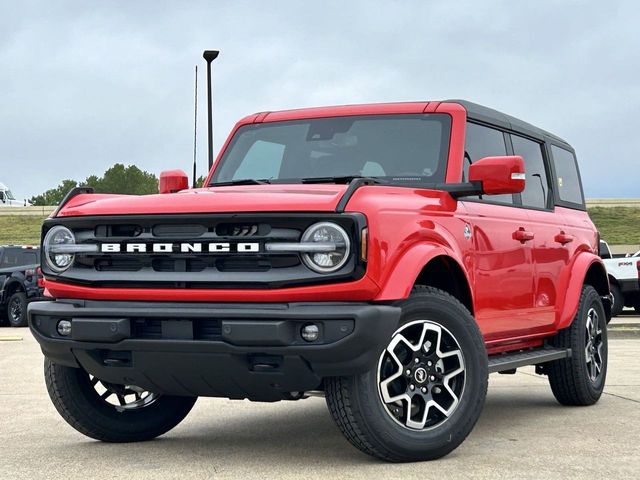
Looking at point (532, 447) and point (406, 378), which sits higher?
point (406, 378)

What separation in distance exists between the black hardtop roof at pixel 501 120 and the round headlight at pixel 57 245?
2.57m

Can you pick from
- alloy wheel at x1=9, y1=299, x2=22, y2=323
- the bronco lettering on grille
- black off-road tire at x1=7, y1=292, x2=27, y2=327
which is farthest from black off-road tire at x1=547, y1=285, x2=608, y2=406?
alloy wheel at x1=9, y1=299, x2=22, y2=323

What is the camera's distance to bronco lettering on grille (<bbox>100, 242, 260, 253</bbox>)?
5.25 metres

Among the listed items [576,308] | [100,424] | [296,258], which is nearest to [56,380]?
[100,424]

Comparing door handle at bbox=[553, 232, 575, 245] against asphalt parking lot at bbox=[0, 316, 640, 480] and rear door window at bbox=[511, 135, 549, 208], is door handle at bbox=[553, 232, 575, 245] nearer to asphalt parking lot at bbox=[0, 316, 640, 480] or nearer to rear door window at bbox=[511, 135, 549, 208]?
rear door window at bbox=[511, 135, 549, 208]

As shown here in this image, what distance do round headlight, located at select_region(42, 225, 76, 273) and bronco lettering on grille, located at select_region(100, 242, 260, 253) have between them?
25 cm

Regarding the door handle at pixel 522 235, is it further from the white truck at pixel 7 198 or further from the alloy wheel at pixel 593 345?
the white truck at pixel 7 198

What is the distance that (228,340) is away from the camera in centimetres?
512

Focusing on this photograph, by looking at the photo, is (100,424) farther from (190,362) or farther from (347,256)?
(347,256)

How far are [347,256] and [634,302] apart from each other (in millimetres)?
17725

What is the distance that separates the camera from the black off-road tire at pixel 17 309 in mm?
21109

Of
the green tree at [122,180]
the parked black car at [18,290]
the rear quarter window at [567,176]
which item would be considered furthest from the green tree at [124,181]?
the rear quarter window at [567,176]

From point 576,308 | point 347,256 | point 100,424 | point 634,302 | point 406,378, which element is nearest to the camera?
point 347,256

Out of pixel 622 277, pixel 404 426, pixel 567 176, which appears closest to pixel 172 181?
pixel 404 426
